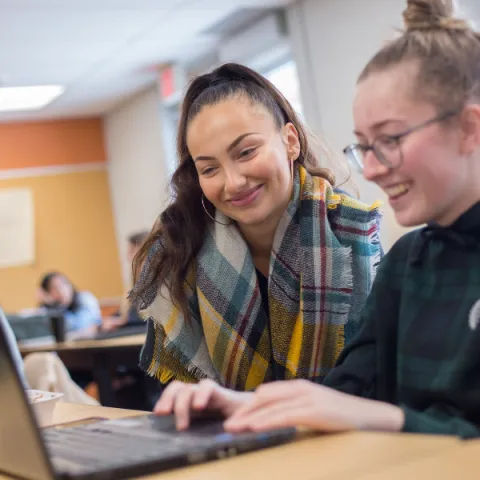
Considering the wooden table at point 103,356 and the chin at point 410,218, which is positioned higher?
the chin at point 410,218

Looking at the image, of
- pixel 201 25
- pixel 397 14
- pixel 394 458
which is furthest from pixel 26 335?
pixel 394 458

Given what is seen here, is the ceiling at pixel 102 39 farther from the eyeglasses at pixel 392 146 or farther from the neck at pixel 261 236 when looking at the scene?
the eyeglasses at pixel 392 146

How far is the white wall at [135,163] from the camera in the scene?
27.4 ft

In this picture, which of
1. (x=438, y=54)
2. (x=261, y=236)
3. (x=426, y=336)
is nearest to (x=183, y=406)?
(x=426, y=336)

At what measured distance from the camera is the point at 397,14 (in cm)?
521

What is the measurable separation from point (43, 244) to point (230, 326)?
7421mm

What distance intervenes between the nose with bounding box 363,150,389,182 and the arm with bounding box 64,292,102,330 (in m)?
5.76

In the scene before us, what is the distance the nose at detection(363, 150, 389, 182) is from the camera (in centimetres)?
117

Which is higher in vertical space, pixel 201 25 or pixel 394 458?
pixel 201 25

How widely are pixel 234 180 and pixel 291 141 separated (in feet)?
0.83

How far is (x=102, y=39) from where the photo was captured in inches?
250

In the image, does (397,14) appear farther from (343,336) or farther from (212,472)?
(212,472)

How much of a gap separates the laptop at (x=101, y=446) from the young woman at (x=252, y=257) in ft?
2.96

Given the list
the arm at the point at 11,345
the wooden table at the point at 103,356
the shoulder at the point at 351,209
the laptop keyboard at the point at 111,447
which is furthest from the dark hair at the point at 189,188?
the wooden table at the point at 103,356
